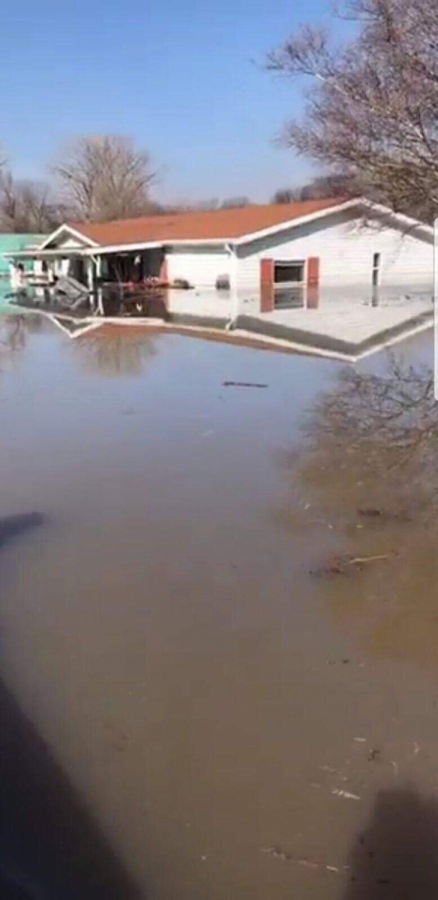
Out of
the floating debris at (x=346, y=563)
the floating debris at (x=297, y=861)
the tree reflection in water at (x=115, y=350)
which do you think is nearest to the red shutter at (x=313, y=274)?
the tree reflection in water at (x=115, y=350)

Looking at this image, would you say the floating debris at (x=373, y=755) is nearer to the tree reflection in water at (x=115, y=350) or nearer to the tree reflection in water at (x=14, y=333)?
the tree reflection in water at (x=115, y=350)

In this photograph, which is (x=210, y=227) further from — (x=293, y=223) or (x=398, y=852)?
(x=398, y=852)

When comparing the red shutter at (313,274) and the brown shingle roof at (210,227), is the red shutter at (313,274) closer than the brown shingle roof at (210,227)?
No

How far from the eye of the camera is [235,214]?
35406mm

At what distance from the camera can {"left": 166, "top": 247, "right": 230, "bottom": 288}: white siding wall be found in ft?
103

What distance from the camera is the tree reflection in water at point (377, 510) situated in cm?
422

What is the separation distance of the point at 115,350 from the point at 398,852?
1359cm

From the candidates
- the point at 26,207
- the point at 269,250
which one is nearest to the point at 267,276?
the point at 269,250

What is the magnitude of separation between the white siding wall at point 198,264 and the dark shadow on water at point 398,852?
2944 cm

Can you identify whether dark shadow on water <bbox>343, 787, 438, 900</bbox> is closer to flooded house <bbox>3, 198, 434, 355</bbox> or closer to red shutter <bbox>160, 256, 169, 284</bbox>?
flooded house <bbox>3, 198, 434, 355</bbox>

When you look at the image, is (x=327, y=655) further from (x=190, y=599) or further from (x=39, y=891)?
(x=39, y=891)

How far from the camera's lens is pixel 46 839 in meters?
2.72

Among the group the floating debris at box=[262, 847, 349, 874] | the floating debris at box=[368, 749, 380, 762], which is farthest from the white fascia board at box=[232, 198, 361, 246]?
the floating debris at box=[262, 847, 349, 874]

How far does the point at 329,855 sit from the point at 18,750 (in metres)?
1.34
